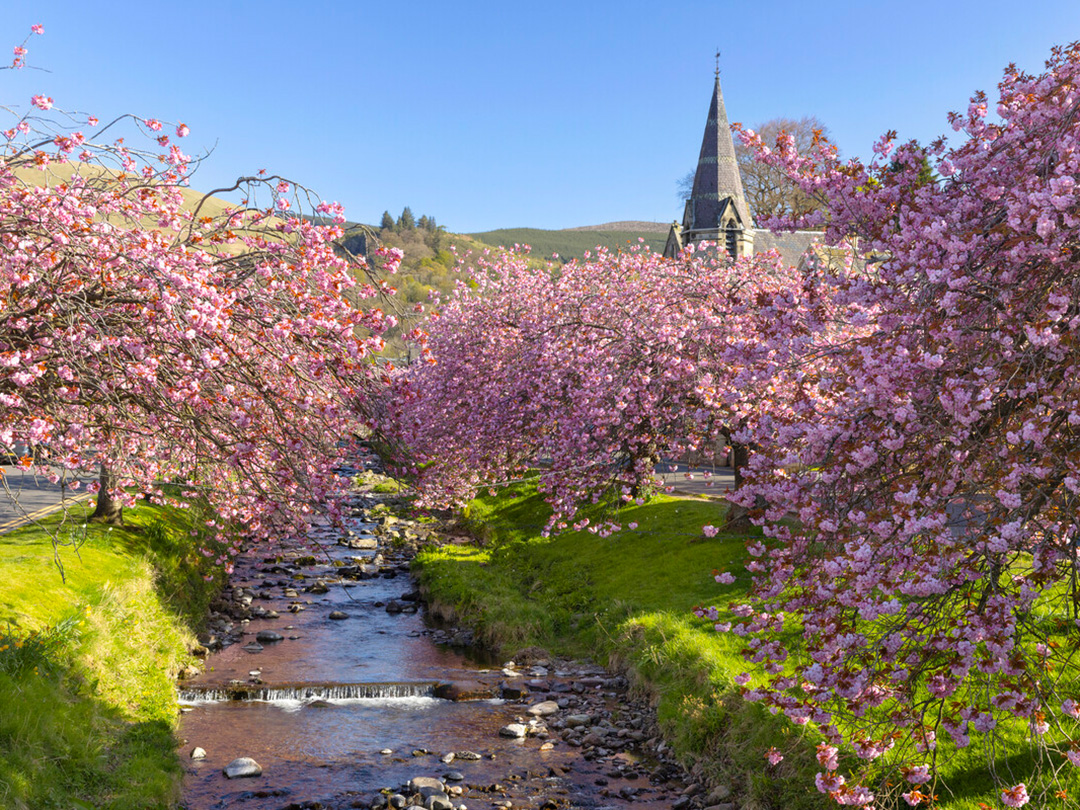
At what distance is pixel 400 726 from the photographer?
1627 cm

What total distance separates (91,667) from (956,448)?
14.3 metres

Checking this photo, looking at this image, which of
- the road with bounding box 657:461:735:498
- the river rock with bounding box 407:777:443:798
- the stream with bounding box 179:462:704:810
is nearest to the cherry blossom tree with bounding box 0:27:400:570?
the stream with bounding box 179:462:704:810

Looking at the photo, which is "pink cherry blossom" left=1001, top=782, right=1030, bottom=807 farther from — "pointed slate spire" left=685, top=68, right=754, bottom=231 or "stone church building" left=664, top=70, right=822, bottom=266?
"pointed slate spire" left=685, top=68, right=754, bottom=231

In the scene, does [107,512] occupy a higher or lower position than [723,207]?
lower

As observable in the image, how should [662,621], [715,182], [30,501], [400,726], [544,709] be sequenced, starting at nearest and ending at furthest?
[400,726] → [544,709] → [662,621] → [30,501] → [715,182]

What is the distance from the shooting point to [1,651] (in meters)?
13.3

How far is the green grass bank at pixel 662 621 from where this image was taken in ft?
38.5

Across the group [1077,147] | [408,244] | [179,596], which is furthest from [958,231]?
[408,244]

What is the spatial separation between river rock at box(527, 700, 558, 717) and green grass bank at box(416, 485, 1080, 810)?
5.63ft

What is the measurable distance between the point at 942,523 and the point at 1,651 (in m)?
13.8

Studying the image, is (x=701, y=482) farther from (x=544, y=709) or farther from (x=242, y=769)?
(x=242, y=769)

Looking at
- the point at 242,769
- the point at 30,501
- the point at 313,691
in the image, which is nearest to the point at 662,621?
the point at 313,691

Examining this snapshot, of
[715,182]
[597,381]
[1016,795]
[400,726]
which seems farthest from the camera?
[715,182]

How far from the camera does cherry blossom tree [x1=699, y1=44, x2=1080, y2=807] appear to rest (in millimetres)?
6230
